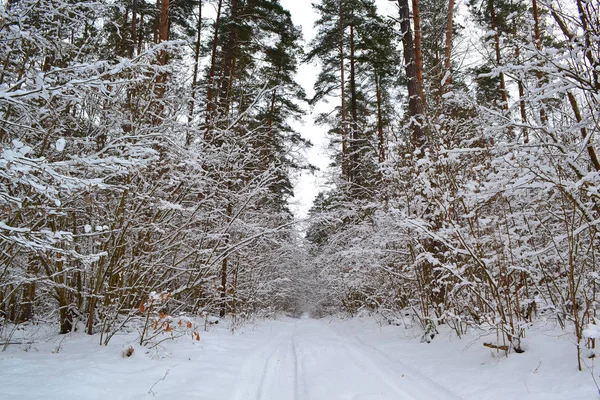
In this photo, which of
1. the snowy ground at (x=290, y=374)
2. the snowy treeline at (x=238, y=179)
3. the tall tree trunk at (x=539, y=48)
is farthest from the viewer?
the tall tree trunk at (x=539, y=48)

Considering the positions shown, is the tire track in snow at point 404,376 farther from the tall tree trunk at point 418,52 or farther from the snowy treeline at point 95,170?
the tall tree trunk at point 418,52

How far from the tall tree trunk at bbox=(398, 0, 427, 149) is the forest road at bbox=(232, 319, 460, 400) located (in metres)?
4.19

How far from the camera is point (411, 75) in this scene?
24.1 ft

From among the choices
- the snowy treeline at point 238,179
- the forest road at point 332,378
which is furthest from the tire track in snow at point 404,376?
the snowy treeline at point 238,179

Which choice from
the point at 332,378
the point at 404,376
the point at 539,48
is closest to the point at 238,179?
the point at 332,378

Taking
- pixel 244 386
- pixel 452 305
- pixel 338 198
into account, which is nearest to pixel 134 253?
pixel 244 386

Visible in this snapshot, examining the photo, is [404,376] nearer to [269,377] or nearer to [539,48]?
[269,377]

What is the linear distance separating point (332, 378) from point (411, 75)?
6.38 metres

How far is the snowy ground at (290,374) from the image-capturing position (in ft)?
9.48

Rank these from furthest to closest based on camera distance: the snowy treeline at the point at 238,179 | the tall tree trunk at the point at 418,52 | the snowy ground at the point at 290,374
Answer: the tall tree trunk at the point at 418,52
the snowy treeline at the point at 238,179
the snowy ground at the point at 290,374

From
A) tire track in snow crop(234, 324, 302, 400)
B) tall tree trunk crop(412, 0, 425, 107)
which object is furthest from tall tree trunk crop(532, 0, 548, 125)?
tire track in snow crop(234, 324, 302, 400)

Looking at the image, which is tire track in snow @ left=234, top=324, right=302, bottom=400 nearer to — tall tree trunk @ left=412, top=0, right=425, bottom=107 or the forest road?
the forest road

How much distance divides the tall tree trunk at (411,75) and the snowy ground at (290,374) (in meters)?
4.03

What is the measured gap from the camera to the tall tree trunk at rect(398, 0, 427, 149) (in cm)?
687
